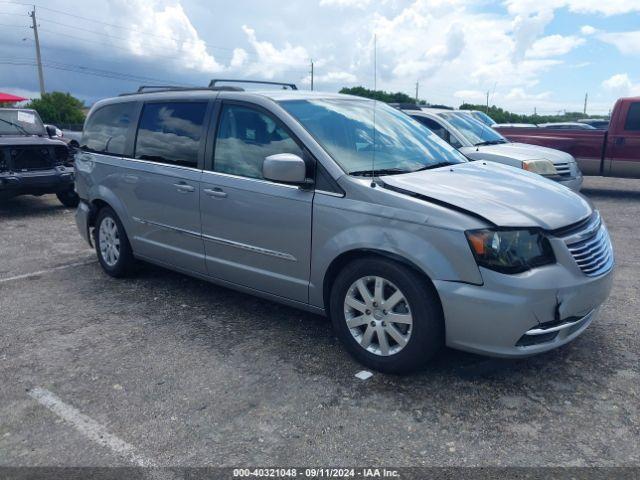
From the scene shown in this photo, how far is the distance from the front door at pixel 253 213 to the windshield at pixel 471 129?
5807mm

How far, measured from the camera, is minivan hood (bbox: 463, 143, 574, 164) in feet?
27.9

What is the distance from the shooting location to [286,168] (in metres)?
3.63

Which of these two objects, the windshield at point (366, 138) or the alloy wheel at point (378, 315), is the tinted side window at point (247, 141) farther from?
the alloy wheel at point (378, 315)

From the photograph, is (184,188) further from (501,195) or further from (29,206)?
(29,206)

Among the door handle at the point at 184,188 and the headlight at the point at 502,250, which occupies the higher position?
the door handle at the point at 184,188

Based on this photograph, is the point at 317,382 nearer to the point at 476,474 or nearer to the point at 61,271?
the point at 476,474

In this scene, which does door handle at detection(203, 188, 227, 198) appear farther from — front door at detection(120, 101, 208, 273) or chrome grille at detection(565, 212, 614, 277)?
chrome grille at detection(565, 212, 614, 277)

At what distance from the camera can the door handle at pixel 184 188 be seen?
4527 millimetres

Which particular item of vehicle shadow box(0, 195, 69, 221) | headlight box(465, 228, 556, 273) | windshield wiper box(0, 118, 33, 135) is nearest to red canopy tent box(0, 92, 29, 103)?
vehicle shadow box(0, 195, 69, 221)

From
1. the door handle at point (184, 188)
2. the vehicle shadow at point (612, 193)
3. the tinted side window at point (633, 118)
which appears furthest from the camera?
the vehicle shadow at point (612, 193)

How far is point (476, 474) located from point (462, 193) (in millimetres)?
1614

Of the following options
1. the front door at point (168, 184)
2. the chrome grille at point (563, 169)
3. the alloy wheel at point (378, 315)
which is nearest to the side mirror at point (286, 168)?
the alloy wheel at point (378, 315)

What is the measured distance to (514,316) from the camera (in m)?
3.09

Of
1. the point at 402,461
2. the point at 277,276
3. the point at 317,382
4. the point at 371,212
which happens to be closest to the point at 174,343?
the point at 277,276
